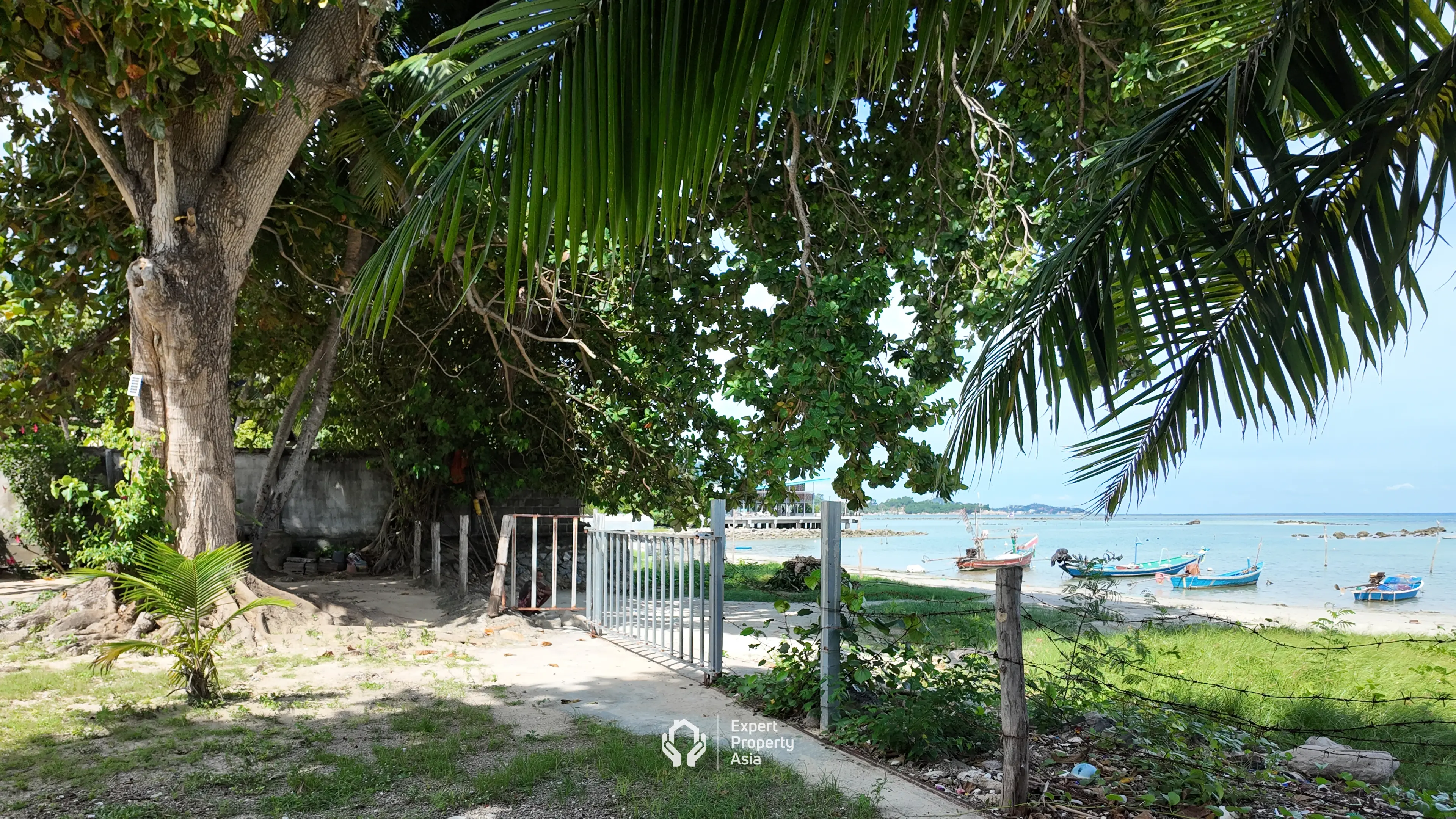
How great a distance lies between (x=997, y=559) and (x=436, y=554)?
2195 centimetres

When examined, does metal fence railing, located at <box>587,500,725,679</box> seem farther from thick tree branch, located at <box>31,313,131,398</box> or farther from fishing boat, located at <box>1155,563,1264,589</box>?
fishing boat, located at <box>1155,563,1264,589</box>

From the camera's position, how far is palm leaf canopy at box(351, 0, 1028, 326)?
1.12 metres

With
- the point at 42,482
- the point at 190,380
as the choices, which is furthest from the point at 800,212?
the point at 42,482

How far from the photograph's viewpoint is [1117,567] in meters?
7.68

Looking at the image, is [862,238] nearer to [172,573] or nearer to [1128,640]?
[1128,640]

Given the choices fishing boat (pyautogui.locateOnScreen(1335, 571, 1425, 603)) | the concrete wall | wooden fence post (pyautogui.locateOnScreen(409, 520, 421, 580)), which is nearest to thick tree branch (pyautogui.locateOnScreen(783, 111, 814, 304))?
wooden fence post (pyautogui.locateOnScreen(409, 520, 421, 580))

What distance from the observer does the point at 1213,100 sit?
2602 millimetres

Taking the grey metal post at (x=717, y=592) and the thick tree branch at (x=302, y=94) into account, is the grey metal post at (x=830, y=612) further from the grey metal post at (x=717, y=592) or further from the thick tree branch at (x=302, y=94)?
the thick tree branch at (x=302, y=94)

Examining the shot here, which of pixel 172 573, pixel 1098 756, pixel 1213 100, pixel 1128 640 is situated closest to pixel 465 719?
pixel 172 573

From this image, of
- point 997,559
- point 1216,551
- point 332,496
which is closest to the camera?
point 332,496

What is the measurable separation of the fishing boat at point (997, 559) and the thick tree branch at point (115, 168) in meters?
22.2

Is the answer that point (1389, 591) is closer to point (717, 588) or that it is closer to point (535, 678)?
point (717, 588)

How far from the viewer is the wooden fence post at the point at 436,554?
12.0 m

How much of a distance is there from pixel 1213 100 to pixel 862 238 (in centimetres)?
546
